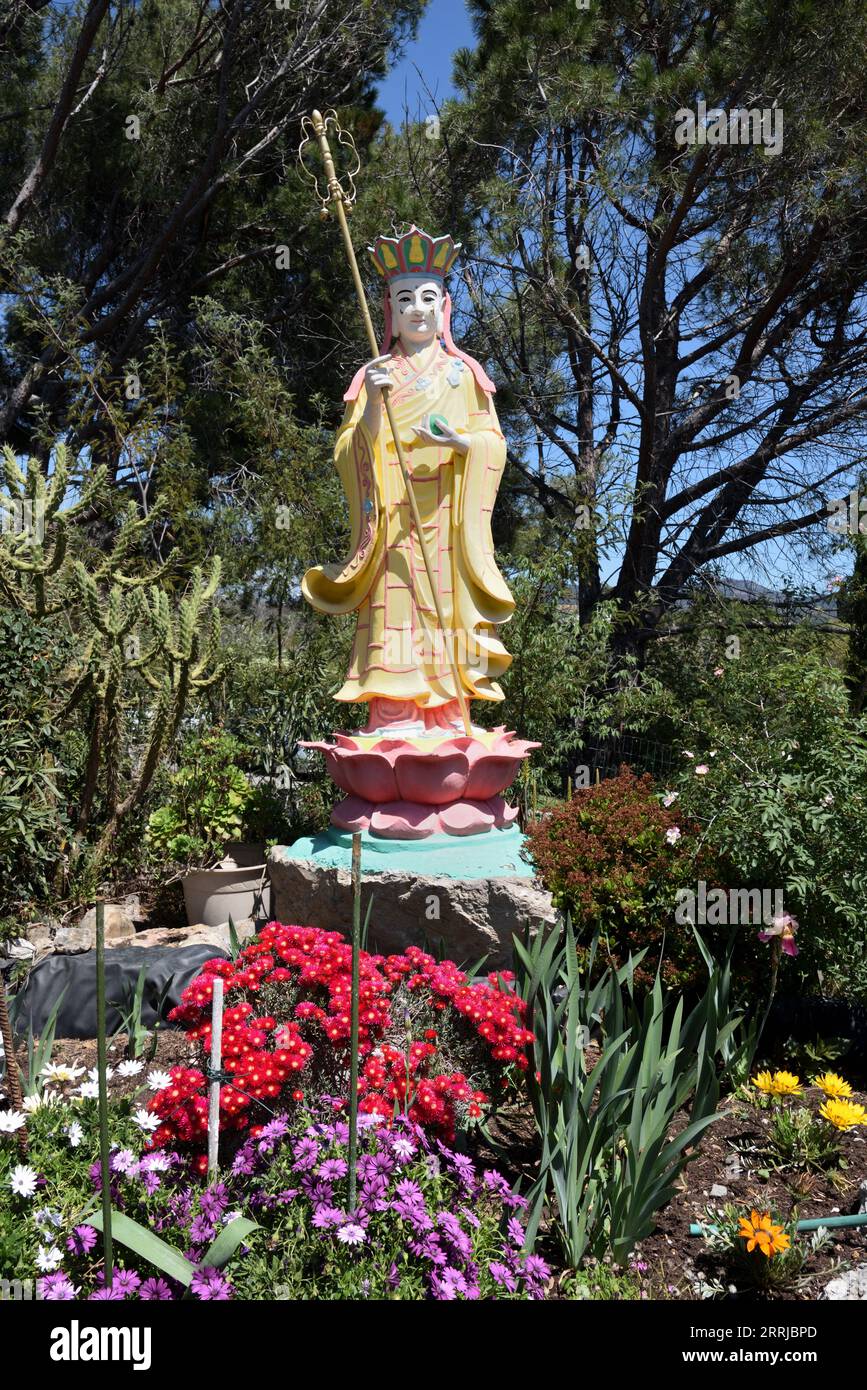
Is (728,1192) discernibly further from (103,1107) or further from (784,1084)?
(103,1107)

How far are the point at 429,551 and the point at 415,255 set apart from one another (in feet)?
4.50

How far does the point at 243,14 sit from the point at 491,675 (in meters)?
7.80

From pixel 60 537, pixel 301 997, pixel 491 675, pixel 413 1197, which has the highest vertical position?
pixel 60 537

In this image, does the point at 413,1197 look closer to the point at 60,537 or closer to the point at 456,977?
A: the point at 456,977

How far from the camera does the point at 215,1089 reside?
203cm

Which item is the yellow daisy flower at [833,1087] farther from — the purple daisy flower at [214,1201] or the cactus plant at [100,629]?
the cactus plant at [100,629]

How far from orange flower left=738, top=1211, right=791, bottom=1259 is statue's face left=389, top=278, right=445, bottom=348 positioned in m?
3.77

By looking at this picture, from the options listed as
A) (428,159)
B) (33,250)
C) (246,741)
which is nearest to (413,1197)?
(246,741)

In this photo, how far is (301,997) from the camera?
2.54 m

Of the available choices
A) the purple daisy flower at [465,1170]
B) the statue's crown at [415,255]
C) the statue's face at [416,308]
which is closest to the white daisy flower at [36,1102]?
the purple daisy flower at [465,1170]

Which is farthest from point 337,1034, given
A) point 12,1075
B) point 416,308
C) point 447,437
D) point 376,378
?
point 416,308

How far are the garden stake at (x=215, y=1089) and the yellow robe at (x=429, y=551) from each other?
7.41ft

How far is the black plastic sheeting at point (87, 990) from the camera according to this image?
330cm

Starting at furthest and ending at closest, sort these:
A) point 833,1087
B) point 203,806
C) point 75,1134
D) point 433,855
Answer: point 203,806, point 433,855, point 833,1087, point 75,1134
